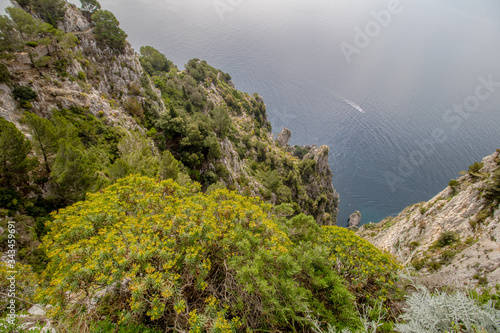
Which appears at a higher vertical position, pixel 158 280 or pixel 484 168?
pixel 484 168

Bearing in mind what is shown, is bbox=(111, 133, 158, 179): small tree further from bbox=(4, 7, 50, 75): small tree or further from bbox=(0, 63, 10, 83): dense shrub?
bbox=(4, 7, 50, 75): small tree

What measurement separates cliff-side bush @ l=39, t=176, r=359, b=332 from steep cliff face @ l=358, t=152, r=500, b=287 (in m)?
5.31

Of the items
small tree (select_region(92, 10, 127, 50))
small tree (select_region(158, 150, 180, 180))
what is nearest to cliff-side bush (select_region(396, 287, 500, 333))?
small tree (select_region(158, 150, 180, 180))

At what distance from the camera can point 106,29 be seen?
4084 centimetres

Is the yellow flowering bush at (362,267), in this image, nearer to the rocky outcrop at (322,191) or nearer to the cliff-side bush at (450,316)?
the cliff-side bush at (450,316)

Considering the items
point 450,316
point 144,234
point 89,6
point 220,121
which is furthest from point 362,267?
point 89,6

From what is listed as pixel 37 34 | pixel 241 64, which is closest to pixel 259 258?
pixel 37 34

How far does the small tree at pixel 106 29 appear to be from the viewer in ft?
132

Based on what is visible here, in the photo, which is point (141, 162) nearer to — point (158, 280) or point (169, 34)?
point (158, 280)

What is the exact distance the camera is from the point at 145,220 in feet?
25.5

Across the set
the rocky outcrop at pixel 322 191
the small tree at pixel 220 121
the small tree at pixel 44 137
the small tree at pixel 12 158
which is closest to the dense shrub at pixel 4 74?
the small tree at pixel 44 137

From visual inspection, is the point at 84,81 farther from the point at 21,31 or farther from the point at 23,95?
the point at 23,95

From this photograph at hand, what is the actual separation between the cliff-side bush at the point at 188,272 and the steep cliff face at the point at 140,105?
696 inches

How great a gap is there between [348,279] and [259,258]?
500 centimetres
